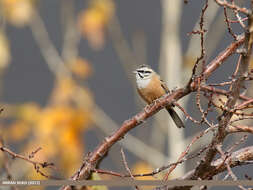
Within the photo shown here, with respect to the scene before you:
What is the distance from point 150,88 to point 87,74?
99cm

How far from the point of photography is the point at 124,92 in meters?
7.09

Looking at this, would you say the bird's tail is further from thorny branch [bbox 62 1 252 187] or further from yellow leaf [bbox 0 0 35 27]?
thorny branch [bbox 62 1 252 187]

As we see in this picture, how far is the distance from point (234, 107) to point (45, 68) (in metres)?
5.35

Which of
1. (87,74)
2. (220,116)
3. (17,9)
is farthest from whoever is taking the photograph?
(87,74)

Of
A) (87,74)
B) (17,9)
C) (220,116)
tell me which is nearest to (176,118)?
(87,74)

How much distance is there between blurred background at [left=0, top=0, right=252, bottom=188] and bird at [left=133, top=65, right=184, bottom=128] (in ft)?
1.48

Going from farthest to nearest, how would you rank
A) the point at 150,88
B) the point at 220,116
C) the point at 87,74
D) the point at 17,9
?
the point at 87,74
the point at 17,9
the point at 150,88
the point at 220,116

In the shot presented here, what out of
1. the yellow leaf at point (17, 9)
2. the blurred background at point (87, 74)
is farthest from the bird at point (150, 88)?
the yellow leaf at point (17, 9)

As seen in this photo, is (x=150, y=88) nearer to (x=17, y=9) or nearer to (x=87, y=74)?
(x=87, y=74)

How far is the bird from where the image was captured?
4.37 meters

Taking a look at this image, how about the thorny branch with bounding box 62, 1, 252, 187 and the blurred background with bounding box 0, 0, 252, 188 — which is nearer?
the thorny branch with bounding box 62, 1, 252, 187

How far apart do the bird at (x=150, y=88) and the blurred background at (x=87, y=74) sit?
45cm

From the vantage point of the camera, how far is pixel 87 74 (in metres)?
5.15

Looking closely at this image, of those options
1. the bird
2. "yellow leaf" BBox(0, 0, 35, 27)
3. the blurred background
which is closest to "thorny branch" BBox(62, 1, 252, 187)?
the blurred background
